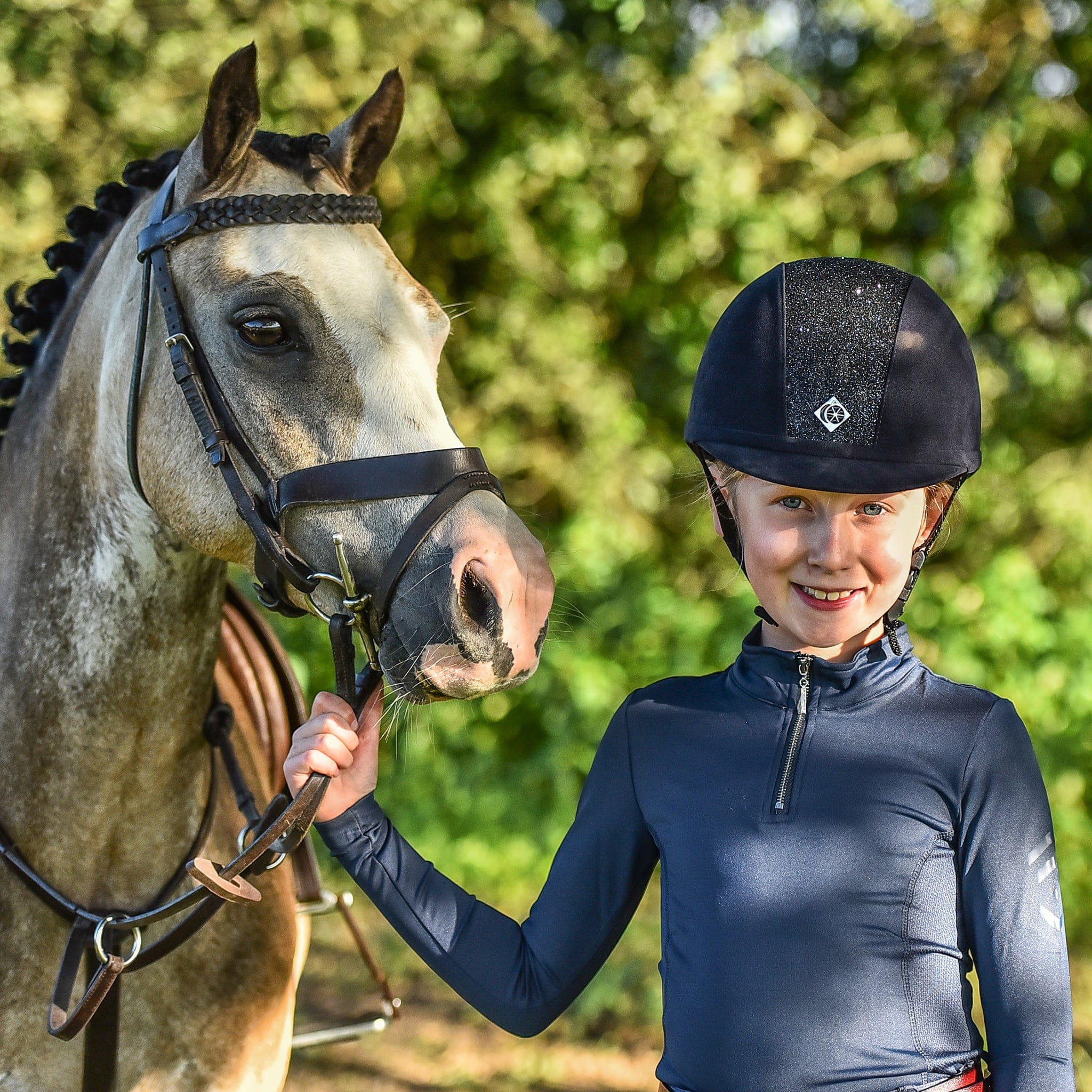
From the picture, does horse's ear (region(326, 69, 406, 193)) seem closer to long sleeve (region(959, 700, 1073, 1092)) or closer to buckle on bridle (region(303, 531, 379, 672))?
buckle on bridle (region(303, 531, 379, 672))

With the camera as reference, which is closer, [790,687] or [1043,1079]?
[1043,1079]

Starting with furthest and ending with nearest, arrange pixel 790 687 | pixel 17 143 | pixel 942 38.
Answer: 1. pixel 942 38
2. pixel 17 143
3. pixel 790 687

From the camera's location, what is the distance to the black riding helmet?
126 cm

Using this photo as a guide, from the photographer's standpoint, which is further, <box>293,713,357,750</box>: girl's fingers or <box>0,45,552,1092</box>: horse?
→ <box>0,45,552,1092</box>: horse

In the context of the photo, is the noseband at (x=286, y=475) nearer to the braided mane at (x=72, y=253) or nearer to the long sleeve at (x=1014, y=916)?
the braided mane at (x=72, y=253)

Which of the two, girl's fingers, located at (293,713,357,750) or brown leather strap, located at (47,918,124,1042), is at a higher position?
girl's fingers, located at (293,713,357,750)

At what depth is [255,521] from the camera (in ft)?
5.14

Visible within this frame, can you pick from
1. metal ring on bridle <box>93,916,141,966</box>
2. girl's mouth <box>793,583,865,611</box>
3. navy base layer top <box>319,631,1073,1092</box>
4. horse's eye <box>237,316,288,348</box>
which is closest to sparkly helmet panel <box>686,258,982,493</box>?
girl's mouth <box>793,583,865,611</box>

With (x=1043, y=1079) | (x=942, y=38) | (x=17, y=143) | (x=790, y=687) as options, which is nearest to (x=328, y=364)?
(x=790, y=687)

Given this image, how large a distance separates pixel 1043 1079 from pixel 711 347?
2.95 ft

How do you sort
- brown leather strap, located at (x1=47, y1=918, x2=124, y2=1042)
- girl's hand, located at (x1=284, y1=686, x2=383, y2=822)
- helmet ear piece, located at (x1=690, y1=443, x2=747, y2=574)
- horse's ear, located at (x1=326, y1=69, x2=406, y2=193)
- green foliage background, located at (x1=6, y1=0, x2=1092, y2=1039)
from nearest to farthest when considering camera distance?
girl's hand, located at (x1=284, y1=686, x2=383, y2=822), helmet ear piece, located at (x1=690, y1=443, x2=747, y2=574), brown leather strap, located at (x1=47, y1=918, x2=124, y2=1042), horse's ear, located at (x1=326, y1=69, x2=406, y2=193), green foliage background, located at (x1=6, y1=0, x2=1092, y2=1039)

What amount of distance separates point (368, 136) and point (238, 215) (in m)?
0.40

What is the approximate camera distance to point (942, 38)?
516 centimetres

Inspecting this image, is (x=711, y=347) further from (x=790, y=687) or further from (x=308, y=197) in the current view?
(x=308, y=197)
